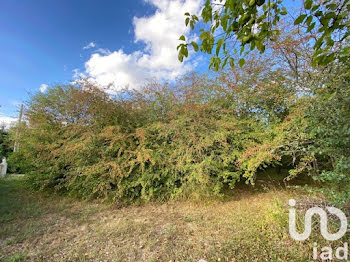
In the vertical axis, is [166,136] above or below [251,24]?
below

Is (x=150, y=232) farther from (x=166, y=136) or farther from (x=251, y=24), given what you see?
(x=251, y=24)

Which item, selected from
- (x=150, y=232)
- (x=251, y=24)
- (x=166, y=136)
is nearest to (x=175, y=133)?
(x=166, y=136)

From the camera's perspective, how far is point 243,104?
15.5ft

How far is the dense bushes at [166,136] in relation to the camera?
4.11 m

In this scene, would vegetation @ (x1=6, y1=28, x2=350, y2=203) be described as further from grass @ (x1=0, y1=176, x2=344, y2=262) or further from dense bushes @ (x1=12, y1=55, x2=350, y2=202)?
grass @ (x1=0, y1=176, x2=344, y2=262)

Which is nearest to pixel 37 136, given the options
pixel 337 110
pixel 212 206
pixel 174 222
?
pixel 174 222

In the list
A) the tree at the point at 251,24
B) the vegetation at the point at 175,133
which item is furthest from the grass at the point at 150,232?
the tree at the point at 251,24

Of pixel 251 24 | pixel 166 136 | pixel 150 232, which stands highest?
pixel 251 24

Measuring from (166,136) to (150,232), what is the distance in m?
2.30

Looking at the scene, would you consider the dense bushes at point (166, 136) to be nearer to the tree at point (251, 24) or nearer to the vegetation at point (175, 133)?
the vegetation at point (175, 133)

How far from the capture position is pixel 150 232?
2.86 metres

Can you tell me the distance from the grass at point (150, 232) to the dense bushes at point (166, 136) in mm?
517

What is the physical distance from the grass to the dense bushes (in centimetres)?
52

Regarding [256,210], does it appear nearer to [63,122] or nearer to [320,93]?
[320,93]
